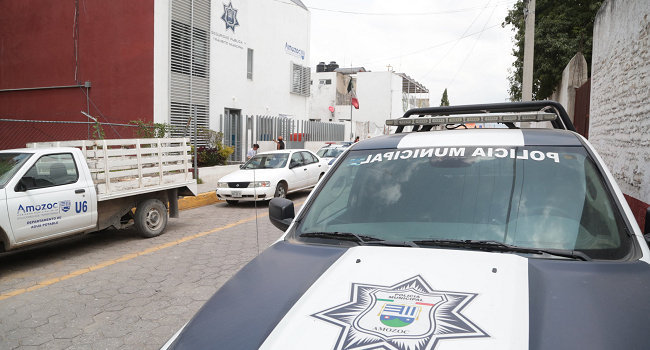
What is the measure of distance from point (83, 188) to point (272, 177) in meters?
5.90

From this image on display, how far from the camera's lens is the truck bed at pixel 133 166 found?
24.5 ft

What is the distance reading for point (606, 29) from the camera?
31.5ft

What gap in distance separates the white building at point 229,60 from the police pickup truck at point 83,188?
7.11 m

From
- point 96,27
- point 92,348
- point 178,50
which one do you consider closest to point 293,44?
point 178,50

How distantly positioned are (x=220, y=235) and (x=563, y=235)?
6.90 metres

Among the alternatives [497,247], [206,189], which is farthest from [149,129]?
[497,247]

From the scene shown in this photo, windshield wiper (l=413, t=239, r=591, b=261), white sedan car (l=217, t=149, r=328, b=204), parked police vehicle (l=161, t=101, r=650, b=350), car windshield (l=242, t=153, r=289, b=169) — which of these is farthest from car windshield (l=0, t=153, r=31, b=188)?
car windshield (l=242, t=153, r=289, b=169)

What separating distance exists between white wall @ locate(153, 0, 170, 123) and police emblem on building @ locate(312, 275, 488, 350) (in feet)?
55.4

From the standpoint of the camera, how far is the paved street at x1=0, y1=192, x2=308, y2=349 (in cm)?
419

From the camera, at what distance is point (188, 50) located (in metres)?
18.5

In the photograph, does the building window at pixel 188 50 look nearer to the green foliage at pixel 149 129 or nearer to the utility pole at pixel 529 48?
the green foliage at pixel 149 129

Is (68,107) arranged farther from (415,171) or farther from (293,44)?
(415,171)

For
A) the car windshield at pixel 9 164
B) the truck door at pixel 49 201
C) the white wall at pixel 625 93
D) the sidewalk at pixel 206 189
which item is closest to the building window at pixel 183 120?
Answer: the sidewalk at pixel 206 189

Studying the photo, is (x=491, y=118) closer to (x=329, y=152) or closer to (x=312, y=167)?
(x=312, y=167)
